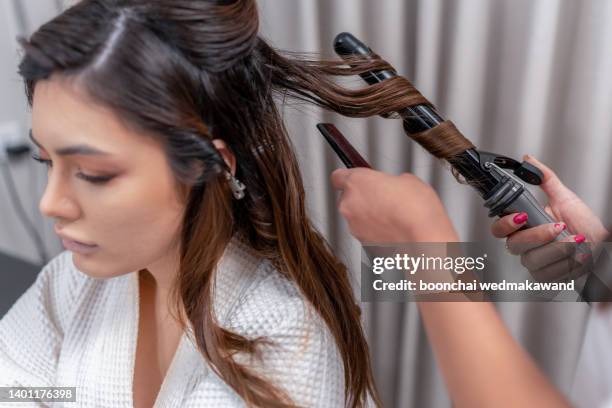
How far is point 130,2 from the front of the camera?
62cm

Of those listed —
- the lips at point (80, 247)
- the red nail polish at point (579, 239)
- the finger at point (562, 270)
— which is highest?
the lips at point (80, 247)

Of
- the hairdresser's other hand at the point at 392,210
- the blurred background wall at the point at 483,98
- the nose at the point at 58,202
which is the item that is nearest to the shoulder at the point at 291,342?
the hairdresser's other hand at the point at 392,210

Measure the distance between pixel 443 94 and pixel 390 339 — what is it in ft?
1.63

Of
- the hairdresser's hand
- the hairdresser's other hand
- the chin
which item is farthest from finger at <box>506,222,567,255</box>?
the chin

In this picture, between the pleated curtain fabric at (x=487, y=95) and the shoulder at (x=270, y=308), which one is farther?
the pleated curtain fabric at (x=487, y=95)

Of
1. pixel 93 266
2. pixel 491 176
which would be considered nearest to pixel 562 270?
pixel 491 176

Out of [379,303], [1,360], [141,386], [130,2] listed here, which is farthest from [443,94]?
[1,360]

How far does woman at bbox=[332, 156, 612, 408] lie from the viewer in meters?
0.59

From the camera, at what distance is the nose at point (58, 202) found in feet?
2.12

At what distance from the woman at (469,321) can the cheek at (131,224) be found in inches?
8.3

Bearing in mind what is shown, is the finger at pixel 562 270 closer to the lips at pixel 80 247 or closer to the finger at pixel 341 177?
the finger at pixel 341 177

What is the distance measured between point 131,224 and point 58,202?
82 millimetres

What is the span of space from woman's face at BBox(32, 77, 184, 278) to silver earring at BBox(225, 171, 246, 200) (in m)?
0.06

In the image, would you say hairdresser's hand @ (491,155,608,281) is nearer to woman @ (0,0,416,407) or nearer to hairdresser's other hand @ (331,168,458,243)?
hairdresser's other hand @ (331,168,458,243)
